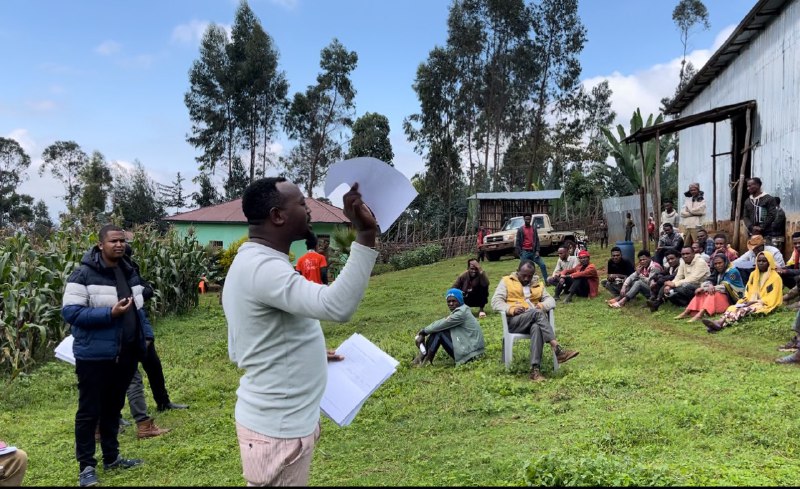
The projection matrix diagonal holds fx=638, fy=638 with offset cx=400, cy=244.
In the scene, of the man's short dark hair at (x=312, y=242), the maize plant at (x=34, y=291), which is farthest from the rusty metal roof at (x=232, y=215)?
the man's short dark hair at (x=312, y=242)

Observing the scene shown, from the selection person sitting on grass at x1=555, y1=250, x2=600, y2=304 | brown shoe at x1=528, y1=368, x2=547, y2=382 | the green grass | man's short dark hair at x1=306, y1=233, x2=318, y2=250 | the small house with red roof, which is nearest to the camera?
man's short dark hair at x1=306, y1=233, x2=318, y2=250

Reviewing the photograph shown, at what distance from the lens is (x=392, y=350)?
30.1 ft

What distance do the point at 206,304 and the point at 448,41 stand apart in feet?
91.7

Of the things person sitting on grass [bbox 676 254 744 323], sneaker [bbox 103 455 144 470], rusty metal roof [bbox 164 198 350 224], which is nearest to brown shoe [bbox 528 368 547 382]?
sneaker [bbox 103 455 144 470]

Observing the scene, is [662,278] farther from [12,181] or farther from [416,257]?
[12,181]

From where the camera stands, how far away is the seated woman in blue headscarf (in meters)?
8.12

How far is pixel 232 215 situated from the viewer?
31.2 metres

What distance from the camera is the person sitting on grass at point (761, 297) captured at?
30.8 ft

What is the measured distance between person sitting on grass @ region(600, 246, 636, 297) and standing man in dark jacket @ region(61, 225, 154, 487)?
1027cm

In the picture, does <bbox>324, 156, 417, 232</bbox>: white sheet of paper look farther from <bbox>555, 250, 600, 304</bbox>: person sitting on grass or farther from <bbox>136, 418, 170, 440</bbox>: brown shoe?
<bbox>555, 250, 600, 304</bbox>: person sitting on grass

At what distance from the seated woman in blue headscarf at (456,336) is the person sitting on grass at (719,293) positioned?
4.23 m

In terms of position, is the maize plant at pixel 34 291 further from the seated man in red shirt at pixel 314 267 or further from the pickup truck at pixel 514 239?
the pickup truck at pixel 514 239

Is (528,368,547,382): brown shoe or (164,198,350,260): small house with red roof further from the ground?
(164,198,350,260): small house with red roof

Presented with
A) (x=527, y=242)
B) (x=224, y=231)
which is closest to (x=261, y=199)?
(x=527, y=242)
